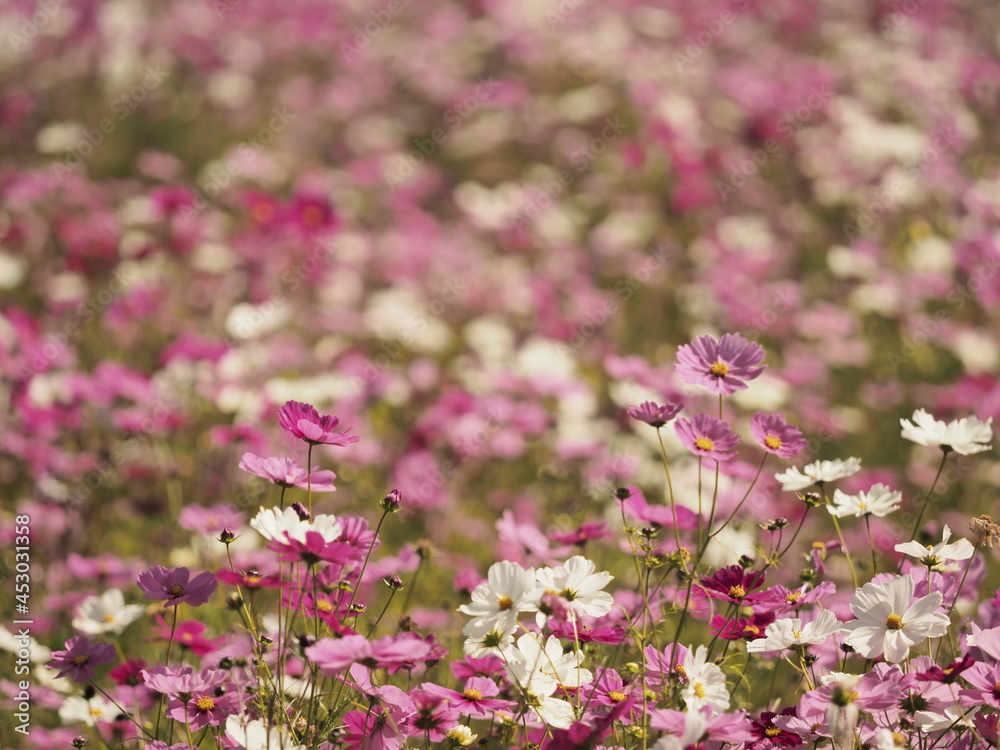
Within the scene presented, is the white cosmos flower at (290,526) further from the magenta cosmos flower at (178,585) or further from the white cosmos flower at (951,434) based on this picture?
the white cosmos flower at (951,434)

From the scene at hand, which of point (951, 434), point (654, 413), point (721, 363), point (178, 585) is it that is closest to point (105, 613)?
point (178, 585)

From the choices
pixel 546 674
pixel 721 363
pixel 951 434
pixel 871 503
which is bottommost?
pixel 546 674

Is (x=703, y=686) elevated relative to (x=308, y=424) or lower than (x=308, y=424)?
lower

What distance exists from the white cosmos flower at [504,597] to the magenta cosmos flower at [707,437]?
1.10 ft

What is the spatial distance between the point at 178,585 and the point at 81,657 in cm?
20

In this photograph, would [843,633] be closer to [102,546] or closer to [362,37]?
[102,546]

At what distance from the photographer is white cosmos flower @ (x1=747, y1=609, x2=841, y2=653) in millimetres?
1203

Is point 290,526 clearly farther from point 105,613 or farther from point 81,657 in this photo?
point 105,613

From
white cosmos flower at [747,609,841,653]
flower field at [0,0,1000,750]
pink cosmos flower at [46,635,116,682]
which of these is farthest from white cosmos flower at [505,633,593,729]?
pink cosmos flower at [46,635,116,682]

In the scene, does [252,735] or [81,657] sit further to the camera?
[81,657]

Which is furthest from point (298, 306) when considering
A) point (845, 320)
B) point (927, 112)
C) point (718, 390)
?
point (927, 112)

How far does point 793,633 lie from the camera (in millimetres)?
1213

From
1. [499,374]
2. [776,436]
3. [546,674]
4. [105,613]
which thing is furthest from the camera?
[499,374]

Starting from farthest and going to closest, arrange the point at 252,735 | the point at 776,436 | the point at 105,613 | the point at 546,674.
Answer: the point at 105,613 → the point at 776,436 → the point at 546,674 → the point at 252,735
